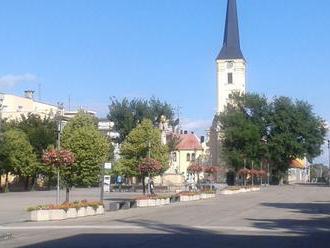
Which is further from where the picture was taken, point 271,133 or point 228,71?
point 228,71

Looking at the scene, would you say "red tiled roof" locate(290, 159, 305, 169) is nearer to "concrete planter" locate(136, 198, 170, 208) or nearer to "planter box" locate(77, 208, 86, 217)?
"concrete planter" locate(136, 198, 170, 208)

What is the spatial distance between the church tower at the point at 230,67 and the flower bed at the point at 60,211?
356ft

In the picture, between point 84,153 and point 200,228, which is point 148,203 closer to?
point 84,153

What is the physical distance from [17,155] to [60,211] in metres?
45.7

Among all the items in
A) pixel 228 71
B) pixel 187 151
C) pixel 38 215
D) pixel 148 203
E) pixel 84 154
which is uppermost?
pixel 228 71

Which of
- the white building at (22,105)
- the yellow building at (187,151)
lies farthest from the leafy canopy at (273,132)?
the white building at (22,105)

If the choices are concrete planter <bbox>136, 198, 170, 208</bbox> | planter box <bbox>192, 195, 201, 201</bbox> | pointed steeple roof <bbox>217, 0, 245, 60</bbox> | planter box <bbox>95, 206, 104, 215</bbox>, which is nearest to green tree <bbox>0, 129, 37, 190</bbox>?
planter box <bbox>192, 195, 201, 201</bbox>

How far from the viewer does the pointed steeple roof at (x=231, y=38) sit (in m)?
138

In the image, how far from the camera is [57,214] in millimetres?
31094

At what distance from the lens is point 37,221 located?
3011cm

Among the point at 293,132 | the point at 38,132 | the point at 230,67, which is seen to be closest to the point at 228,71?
the point at 230,67

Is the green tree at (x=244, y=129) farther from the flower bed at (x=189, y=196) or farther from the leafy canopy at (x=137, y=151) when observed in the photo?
the flower bed at (x=189, y=196)

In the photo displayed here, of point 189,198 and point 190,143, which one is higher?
point 190,143

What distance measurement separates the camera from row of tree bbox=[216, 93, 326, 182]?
120 metres
